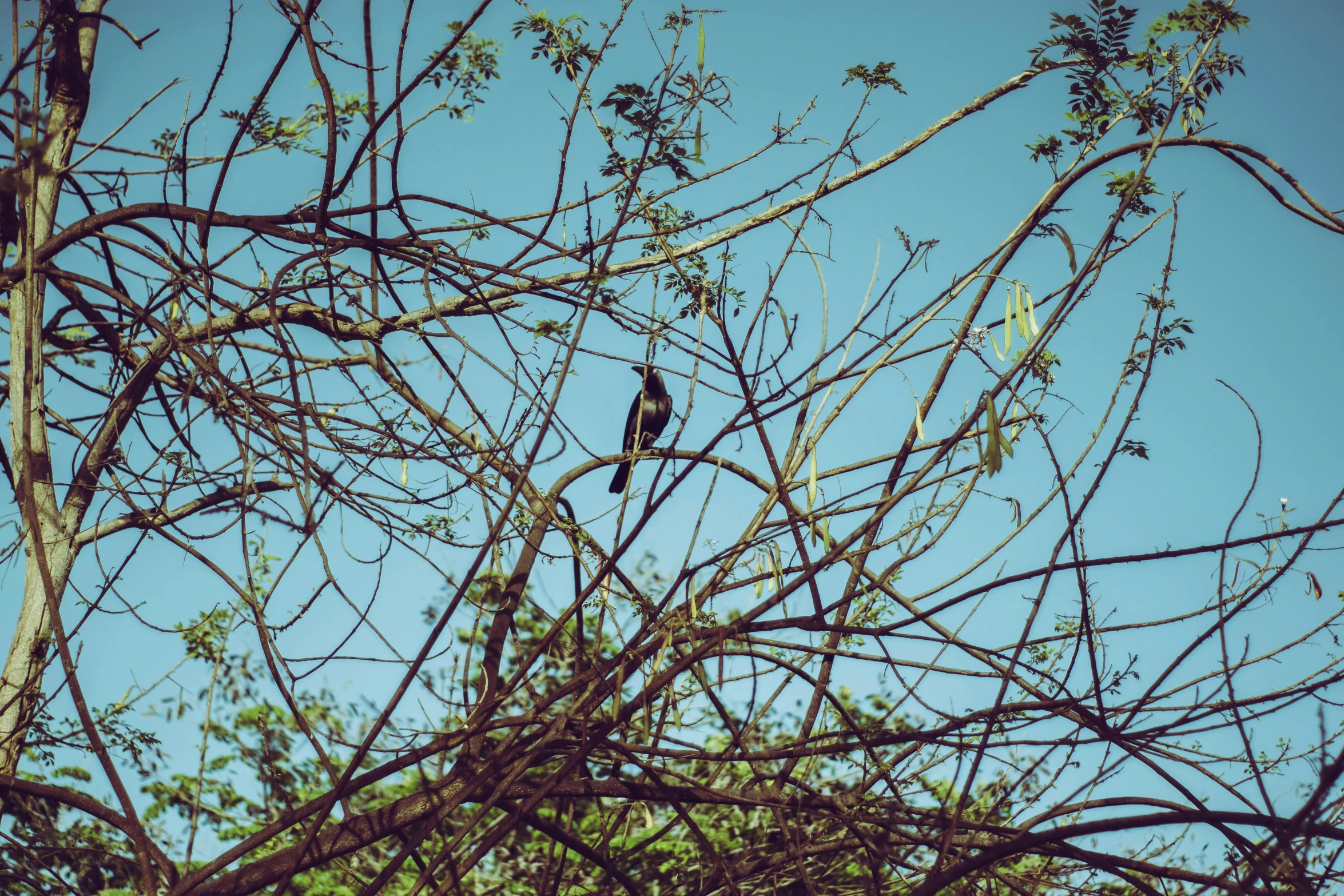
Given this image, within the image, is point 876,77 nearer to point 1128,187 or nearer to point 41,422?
point 1128,187

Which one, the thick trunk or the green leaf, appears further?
the thick trunk

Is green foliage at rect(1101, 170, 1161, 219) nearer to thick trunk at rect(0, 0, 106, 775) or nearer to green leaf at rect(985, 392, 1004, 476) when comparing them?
green leaf at rect(985, 392, 1004, 476)

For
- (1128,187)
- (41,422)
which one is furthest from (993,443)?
(41,422)

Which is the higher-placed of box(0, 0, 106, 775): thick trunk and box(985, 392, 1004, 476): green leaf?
box(0, 0, 106, 775): thick trunk

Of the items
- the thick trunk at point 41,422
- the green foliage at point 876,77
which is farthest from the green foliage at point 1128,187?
the thick trunk at point 41,422

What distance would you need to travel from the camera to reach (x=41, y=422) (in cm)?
310

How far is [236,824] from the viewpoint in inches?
223

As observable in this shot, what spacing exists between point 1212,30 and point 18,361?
3.11 meters

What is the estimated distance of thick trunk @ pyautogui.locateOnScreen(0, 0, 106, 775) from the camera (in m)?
2.76

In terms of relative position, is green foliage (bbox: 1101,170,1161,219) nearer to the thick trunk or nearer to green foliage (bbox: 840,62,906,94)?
green foliage (bbox: 840,62,906,94)

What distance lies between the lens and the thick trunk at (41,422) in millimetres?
2756

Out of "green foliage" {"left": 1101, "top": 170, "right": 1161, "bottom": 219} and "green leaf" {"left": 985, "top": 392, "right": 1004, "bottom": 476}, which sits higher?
"green foliage" {"left": 1101, "top": 170, "right": 1161, "bottom": 219}

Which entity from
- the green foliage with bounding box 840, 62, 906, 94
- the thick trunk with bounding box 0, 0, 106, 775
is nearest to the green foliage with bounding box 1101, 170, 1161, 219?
the green foliage with bounding box 840, 62, 906, 94

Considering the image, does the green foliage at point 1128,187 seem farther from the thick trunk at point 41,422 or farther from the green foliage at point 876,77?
the thick trunk at point 41,422
